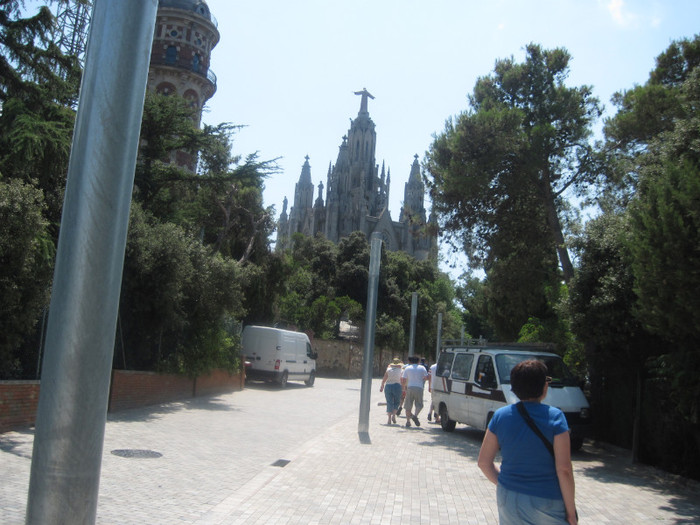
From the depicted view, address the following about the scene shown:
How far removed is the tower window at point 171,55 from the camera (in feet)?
107

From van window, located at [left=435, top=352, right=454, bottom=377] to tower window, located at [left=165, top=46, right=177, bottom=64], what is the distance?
79.9 ft

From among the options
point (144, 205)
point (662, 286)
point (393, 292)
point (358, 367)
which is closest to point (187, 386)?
point (144, 205)

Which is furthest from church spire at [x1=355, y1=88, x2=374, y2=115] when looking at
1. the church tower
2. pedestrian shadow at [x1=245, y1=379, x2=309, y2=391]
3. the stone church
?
pedestrian shadow at [x1=245, y1=379, x2=309, y2=391]

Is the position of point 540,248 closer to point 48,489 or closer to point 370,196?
point 48,489

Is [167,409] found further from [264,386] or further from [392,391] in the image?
[264,386]

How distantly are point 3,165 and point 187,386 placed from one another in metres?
8.71

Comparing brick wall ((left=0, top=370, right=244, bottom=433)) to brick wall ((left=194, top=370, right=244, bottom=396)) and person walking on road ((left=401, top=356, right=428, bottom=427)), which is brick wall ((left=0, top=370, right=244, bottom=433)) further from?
person walking on road ((left=401, top=356, right=428, bottom=427))

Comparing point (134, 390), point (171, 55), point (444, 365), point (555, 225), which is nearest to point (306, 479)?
point (134, 390)

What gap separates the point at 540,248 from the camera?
16906 mm

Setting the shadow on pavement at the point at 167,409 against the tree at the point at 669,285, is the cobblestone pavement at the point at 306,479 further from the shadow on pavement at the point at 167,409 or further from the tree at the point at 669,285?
the tree at the point at 669,285

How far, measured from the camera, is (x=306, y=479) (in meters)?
7.79

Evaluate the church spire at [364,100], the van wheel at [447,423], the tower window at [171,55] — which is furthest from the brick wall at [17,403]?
the church spire at [364,100]

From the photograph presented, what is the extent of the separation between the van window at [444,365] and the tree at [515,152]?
3.22 m

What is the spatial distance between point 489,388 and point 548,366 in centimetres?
128
